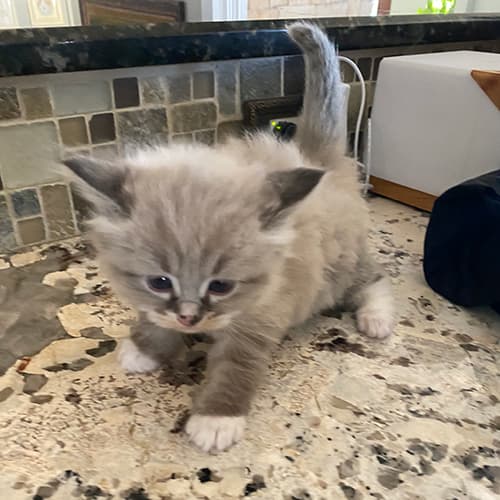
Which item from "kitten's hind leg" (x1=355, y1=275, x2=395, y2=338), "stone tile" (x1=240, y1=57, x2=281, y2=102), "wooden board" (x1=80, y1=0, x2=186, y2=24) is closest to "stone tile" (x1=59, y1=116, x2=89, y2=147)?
"stone tile" (x1=240, y1=57, x2=281, y2=102)

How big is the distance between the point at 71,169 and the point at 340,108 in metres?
0.55

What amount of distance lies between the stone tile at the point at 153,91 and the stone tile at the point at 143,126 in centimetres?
2

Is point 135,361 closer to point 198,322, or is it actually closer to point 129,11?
point 198,322

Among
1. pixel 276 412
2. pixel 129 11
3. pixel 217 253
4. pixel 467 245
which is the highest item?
pixel 129 11

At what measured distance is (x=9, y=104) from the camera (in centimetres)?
95

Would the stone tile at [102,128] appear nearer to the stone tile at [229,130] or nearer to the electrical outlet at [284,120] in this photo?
the stone tile at [229,130]

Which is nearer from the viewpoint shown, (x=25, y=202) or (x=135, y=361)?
(x=135, y=361)

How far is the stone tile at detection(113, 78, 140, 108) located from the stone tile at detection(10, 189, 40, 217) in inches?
9.3

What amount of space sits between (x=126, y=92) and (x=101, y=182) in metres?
0.49

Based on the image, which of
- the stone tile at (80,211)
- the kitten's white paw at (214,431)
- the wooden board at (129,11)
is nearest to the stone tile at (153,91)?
the stone tile at (80,211)

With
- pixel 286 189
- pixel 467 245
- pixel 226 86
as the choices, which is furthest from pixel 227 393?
pixel 226 86

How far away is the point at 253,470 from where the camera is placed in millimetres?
637

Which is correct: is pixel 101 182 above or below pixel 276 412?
above

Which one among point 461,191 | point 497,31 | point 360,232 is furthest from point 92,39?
point 497,31
